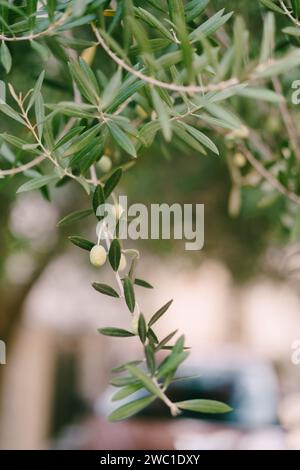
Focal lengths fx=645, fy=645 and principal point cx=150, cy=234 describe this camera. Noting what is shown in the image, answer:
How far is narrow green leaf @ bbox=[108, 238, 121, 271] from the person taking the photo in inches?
31.2

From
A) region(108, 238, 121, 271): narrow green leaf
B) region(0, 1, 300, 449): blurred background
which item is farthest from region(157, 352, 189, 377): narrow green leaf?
region(0, 1, 300, 449): blurred background

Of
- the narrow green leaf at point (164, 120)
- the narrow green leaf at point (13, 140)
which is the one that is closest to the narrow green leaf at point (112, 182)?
the narrow green leaf at point (13, 140)

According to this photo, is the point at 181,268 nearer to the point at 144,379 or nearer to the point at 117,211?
the point at 117,211

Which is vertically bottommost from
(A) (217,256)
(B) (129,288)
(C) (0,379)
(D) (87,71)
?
(B) (129,288)

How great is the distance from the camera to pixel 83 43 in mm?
895

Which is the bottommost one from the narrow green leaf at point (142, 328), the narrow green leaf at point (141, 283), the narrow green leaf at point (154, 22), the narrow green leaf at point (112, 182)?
the narrow green leaf at point (142, 328)

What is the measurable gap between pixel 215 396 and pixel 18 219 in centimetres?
246

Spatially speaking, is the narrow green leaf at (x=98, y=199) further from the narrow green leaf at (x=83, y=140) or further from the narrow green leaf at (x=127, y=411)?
the narrow green leaf at (x=127, y=411)

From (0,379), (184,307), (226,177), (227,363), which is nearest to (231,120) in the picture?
(226,177)

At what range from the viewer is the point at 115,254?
0.81 m

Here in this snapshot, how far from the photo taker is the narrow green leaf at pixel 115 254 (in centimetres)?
79

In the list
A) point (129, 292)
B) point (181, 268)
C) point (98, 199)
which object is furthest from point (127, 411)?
point (181, 268)
